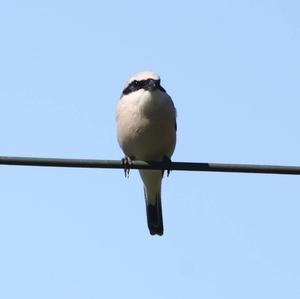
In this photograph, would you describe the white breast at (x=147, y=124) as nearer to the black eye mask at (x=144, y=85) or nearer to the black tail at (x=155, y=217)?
the black eye mask at (x=144, y=85)

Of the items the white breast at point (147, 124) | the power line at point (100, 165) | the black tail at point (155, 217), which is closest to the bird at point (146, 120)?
the white breast at point (147, 124)

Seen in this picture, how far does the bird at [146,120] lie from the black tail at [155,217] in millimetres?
869

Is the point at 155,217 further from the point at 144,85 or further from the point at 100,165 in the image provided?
the point at 100,165

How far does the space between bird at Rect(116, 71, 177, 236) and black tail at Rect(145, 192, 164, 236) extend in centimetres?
87

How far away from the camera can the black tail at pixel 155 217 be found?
32.3ft

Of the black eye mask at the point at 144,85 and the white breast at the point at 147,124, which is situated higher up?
the black eye mask at the point at 144,85

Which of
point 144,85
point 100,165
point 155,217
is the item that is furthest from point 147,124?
point 100,165

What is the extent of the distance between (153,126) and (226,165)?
9.31ft

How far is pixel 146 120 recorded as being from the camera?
8.88 m

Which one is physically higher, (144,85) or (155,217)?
(144,85)

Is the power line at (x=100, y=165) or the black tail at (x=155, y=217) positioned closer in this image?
the power line at (x=100, y=165)

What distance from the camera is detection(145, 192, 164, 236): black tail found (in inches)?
388

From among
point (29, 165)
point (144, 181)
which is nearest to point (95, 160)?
point (29, 165)

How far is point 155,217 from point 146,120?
4.80 ft
